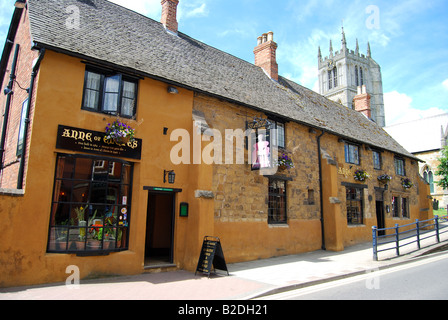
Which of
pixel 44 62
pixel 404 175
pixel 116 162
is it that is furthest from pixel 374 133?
pixel 44 62

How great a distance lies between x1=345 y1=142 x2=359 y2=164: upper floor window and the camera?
1756 centimetres

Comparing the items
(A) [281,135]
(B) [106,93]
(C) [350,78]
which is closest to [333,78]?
(C) [350,78]

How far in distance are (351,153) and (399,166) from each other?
21.9ft

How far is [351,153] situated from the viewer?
17922mm

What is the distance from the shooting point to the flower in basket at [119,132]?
874cm

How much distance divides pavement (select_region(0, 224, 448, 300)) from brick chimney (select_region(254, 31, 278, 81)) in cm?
1095

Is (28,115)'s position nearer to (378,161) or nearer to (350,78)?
A: (378,161)

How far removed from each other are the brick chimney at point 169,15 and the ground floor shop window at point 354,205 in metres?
12.2

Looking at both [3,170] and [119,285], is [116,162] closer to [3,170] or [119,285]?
[119,285]

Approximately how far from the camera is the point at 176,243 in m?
10.0

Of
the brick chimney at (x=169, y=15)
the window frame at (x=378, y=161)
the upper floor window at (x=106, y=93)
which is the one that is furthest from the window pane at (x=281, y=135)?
the window frame at (x=378, y=161)

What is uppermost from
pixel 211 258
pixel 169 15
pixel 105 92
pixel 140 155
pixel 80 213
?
pixel 169 15

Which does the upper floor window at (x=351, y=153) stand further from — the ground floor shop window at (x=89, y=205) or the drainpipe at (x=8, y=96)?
the drainpipe at (x=8, y=96)
